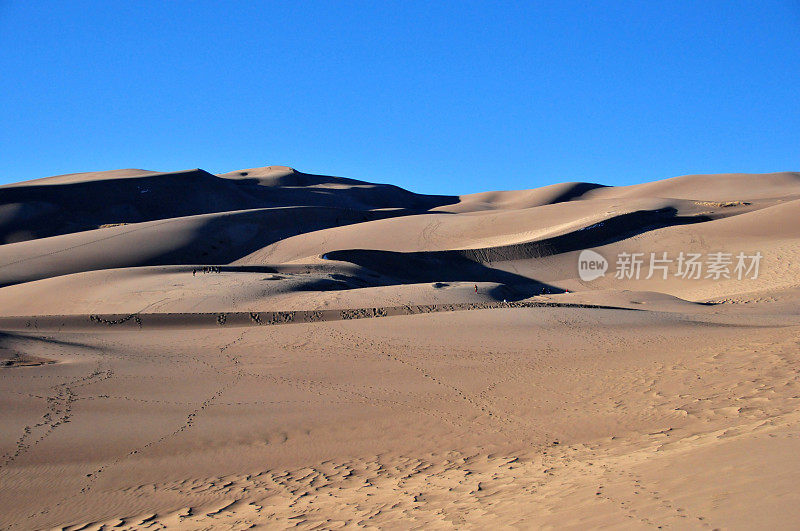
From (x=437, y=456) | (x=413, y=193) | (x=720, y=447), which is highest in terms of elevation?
(x=413, y=193)

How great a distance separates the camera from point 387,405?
303 inches

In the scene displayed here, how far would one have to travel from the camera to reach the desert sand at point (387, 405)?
4375 millimetres

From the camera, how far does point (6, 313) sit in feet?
57.6

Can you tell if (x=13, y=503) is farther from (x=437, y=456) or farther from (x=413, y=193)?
(x=413, y=193)

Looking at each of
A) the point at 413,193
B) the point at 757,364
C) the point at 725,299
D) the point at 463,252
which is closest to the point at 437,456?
the point at 757,364

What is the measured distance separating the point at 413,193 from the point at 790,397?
245 feet
